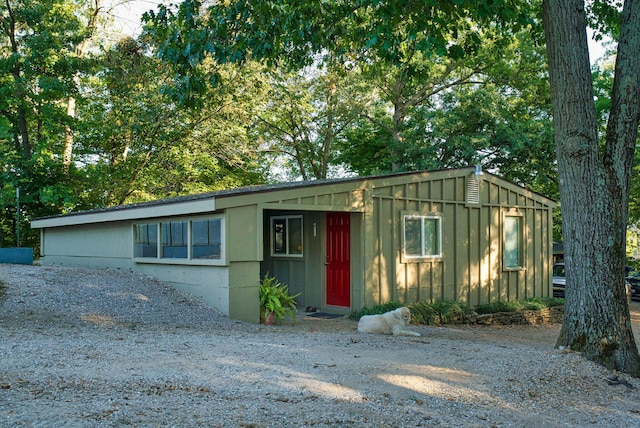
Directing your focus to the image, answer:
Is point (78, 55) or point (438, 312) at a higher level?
point (78, 55)

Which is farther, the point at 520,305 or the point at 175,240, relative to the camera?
the point at 520,305

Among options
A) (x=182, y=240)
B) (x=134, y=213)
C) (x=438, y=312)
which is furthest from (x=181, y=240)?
(x=438, y=312)

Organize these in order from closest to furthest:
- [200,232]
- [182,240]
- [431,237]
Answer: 1. [200,232]
2. [182,240]
3. [431,237]

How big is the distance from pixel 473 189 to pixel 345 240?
382cm

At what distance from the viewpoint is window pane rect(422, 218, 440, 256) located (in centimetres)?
1325

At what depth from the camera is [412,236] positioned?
1298cm

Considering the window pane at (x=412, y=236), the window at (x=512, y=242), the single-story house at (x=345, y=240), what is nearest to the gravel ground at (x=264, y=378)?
the single-story house at (x=345, y=240)

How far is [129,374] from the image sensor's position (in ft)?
18.4

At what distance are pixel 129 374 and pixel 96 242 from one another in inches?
413

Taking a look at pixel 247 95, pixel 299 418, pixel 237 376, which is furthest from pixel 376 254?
pixel 247 95

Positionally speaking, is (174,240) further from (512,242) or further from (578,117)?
(512,242)

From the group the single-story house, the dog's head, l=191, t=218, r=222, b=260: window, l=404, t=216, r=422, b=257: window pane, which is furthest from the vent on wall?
l=191, t=218, r=222, b=260: window

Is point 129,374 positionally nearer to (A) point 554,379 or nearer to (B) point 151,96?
(A) point 554,379

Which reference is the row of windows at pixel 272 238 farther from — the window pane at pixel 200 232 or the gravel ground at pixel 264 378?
the gravel ground at pixel 264 378
